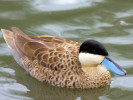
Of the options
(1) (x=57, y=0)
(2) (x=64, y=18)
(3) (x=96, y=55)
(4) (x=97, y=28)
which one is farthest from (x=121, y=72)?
(1) (x=57, y=0)

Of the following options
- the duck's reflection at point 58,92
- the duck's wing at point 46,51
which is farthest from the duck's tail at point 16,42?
the duck's reflection at point 58,92

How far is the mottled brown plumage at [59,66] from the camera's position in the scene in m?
8.30

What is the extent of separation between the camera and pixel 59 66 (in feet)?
27.3

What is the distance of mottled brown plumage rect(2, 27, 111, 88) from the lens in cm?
830

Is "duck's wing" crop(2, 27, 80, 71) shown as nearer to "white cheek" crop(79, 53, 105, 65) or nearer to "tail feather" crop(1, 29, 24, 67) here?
"tail feather" crop(1, 29, 24, 67)

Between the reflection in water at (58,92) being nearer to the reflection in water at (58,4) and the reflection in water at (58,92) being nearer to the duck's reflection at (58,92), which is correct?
the duck's reflection at (58,92)

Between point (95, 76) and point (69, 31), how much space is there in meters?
2.35

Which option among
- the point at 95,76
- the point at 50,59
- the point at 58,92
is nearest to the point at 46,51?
the point at 50,59

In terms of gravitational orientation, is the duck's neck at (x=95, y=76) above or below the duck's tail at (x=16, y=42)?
below

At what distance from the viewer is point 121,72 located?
8055mm

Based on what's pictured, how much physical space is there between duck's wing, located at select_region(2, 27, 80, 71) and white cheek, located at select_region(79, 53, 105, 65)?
14 centimetres

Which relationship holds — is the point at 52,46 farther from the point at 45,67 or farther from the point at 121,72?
the point at 121,72

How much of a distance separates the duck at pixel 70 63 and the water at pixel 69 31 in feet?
0.56

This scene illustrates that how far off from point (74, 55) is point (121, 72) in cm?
101
